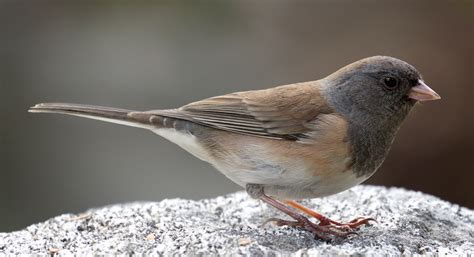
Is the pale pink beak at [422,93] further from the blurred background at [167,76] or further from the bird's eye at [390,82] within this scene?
the blurred background at [167,76]

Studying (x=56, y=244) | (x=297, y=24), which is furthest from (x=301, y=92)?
(x=297, y=24)

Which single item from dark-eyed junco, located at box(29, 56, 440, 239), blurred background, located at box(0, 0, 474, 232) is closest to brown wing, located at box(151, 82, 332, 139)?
dark-eyed junco, located at box(29, 56, 440, 239)

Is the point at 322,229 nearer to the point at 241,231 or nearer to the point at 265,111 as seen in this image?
the point at 241,231

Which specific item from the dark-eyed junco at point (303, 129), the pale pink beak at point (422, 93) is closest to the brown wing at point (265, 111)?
the dark-eyed junco at point (303, 129)

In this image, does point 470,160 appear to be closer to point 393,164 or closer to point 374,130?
point 393,164

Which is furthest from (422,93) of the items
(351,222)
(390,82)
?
(351,222)

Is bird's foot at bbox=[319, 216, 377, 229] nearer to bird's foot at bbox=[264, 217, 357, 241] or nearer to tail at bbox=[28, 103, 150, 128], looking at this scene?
bird's foot at bbox=[264, 217, 357, 241]
